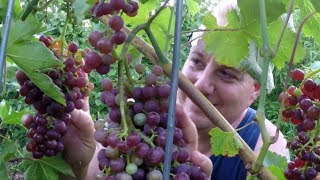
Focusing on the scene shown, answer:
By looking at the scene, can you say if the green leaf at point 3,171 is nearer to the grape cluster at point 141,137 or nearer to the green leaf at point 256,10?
the grape cluster at point 141,137

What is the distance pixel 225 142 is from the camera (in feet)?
1.98

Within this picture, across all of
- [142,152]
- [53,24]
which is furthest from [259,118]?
[53,24]

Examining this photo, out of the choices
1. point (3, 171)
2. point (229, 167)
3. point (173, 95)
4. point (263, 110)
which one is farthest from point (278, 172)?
point (229, 167)

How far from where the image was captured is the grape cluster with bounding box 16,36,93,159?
28.4 inches

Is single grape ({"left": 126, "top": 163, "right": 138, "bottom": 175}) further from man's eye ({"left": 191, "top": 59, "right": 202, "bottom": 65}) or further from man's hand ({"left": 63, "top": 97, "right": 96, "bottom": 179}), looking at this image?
man's eye ({"left": 191, "top": 59, "right": 202, "bottom": 65})

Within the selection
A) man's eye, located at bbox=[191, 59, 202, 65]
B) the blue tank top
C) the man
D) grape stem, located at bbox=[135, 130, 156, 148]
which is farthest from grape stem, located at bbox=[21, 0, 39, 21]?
the blue tank top

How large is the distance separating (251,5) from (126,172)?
0.30 metres

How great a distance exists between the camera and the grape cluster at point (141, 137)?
21.0 inches

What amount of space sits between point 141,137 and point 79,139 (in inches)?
15.0

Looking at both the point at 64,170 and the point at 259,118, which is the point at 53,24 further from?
the point at 259,118

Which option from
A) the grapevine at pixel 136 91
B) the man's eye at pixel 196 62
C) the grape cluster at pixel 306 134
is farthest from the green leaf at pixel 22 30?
the man's eye at pixel 196 62

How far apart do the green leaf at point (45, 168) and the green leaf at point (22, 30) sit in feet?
0.88

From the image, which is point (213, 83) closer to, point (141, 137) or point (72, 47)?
point (72, 47)

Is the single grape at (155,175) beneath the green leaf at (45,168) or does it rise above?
above
